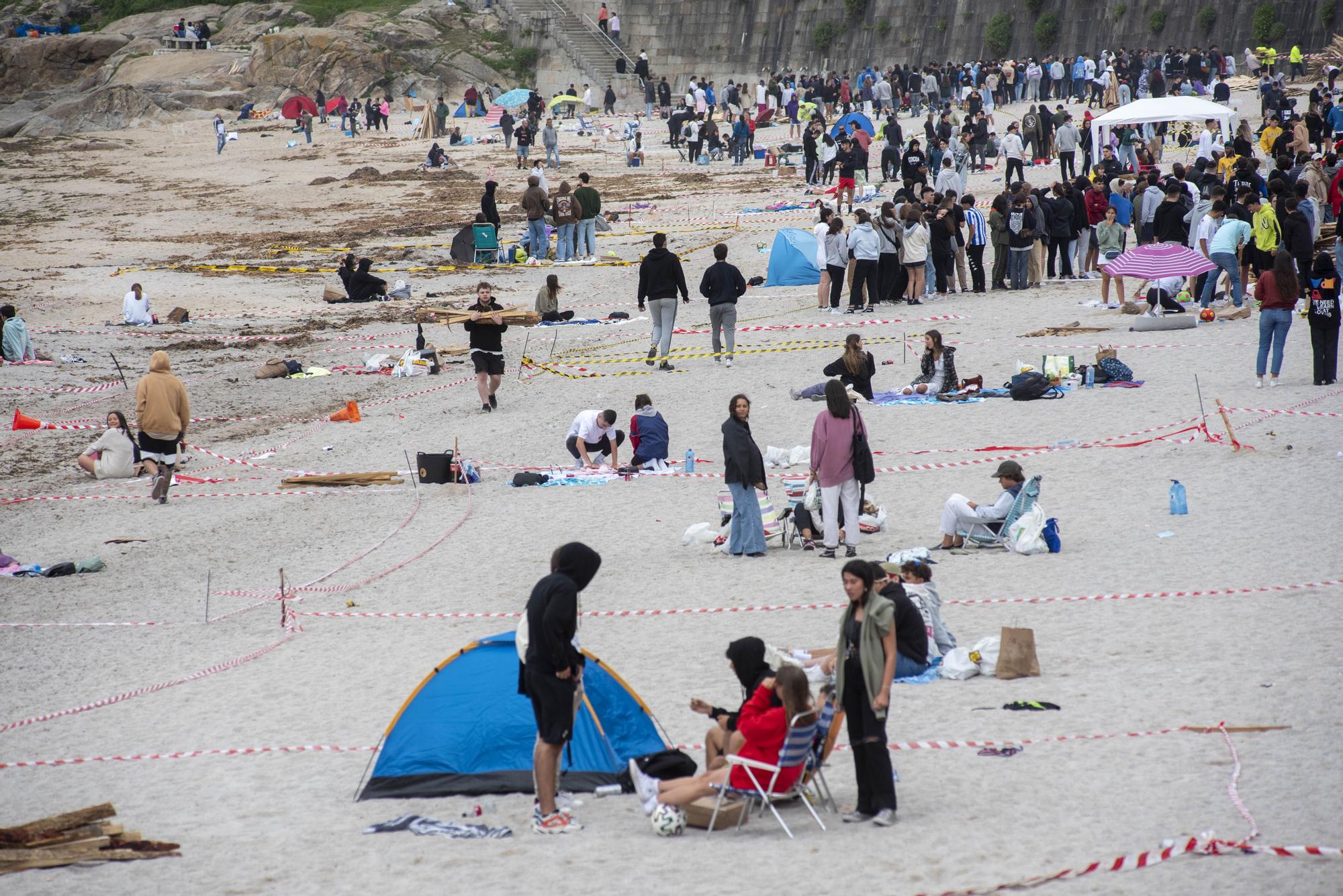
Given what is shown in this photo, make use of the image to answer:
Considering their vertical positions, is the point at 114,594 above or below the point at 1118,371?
below

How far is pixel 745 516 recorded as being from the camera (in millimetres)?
11859

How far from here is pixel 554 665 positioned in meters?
6.99

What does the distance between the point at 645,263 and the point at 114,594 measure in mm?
8528

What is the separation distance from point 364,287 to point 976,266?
10.9 m

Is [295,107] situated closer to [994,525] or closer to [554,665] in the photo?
[994,525]

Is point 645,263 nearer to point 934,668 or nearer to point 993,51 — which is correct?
point 934,668

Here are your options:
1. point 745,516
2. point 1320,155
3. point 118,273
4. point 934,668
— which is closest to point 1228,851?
point 934,668

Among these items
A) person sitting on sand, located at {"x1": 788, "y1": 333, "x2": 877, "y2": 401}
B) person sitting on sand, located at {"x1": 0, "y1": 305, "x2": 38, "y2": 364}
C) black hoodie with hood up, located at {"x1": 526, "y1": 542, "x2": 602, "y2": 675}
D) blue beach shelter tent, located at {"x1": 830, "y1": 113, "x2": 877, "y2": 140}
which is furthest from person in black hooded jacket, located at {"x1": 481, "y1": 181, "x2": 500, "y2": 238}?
black hoodie with hood up, located at {"x1": 526, "y1": 542, "x2": 602, "y2": 675}

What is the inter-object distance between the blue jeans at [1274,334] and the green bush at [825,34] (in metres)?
44.9

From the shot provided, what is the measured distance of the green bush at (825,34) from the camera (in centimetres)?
5747

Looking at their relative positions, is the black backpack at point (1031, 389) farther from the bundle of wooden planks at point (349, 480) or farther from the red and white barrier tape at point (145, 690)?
the red and white barrier tape at point (145, 690)

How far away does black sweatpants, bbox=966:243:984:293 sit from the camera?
73.8ft

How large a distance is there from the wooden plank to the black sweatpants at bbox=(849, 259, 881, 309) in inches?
621

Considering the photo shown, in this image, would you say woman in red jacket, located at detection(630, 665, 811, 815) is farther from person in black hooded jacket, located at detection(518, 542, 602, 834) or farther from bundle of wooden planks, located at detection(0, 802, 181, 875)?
bundle of wooden planks, located at detection(0, 802, 181, 875)
